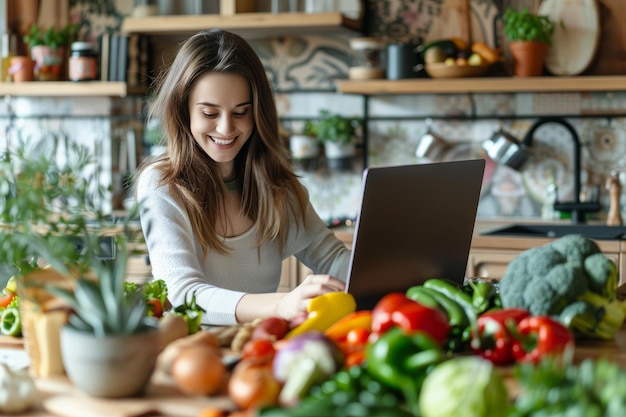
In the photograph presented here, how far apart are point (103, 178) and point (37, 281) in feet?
10.4

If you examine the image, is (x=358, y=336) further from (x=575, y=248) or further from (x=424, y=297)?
(x=575, y=248)

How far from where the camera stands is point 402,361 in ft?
3.95

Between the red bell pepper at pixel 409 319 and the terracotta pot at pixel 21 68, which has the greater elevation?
the terracotta pot at pixel 21 68

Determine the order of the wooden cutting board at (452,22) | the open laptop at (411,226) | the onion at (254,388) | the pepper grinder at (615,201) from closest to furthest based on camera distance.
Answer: the onion at (254,388)
the open laptop at (411,226)
the pepper grinder at (615,201)
the wooden cutting board at (452,22)

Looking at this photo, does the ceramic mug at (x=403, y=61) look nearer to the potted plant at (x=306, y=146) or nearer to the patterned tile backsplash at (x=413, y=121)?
the patterned tile backsplash at (x=413, y=121)

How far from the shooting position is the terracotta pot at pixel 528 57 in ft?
12.8

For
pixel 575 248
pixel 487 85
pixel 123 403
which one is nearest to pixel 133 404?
pixel 123 403

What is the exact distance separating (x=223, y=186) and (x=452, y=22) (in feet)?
7.11

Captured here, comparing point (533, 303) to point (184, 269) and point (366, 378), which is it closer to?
point (366, 378)

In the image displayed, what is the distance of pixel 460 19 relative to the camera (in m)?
4.21

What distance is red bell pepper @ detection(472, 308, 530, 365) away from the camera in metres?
1.45

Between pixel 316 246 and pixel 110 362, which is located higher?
pixel 110 362

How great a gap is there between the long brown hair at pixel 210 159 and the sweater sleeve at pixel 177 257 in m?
0.03

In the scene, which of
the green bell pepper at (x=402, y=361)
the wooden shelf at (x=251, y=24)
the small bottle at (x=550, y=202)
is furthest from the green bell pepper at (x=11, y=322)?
the small bottle at (x=550, y=202)
